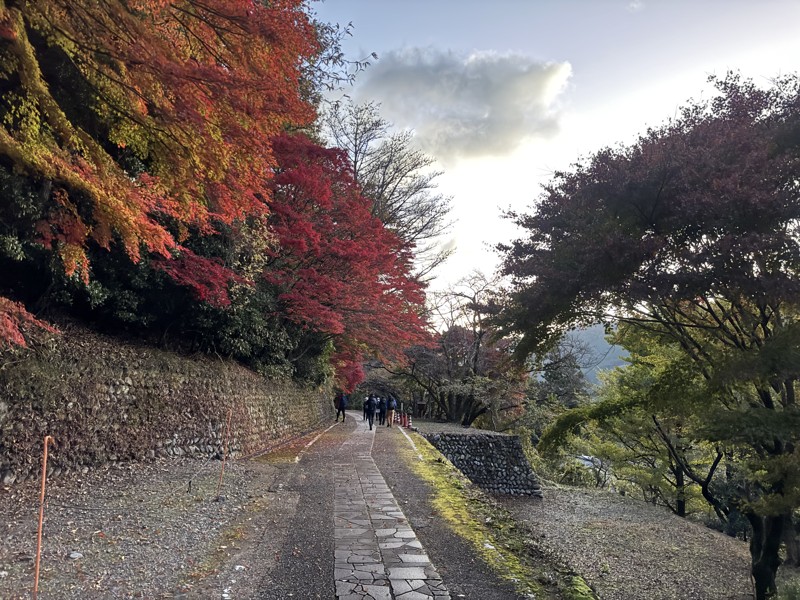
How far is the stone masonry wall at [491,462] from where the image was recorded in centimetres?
1731

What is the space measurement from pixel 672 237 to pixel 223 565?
7.15 metres

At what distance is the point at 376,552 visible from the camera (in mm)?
4746

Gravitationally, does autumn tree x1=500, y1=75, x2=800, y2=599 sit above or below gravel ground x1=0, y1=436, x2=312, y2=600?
above

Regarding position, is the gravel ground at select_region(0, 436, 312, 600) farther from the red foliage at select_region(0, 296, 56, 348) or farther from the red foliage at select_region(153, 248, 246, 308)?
the red foliage at select_region(153, 248, 246, 308)

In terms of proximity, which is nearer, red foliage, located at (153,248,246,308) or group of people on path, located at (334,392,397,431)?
red foliage, located at (153,248,246,308)

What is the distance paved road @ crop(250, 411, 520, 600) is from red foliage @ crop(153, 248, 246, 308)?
12.2ft

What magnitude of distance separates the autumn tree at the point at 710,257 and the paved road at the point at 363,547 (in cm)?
377

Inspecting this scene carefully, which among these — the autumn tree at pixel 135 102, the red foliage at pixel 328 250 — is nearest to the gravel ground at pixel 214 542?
the autumn tree at pixel 135 102

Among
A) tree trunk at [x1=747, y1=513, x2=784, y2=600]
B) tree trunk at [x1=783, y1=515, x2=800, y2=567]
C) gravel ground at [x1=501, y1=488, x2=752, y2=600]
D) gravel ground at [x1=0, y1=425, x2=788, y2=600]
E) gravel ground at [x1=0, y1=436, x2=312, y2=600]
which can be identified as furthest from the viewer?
tree trunk at [x1=783, y1=515, x2=800, y2=567]

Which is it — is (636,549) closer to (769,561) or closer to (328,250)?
(769,561)

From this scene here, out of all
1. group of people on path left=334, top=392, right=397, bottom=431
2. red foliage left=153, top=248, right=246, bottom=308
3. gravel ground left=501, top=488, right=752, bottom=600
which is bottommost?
gravel ground left=501, top=488, right=752, bottom=600

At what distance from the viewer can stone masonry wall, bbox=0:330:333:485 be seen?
5.87 metres

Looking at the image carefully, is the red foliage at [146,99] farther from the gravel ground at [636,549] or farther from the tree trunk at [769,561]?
the tree trunk at [769,561]

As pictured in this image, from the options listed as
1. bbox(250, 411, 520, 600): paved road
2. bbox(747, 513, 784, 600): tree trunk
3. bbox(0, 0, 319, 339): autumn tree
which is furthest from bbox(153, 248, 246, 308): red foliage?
bbox(747, 513, 784, 600): tree trunk
